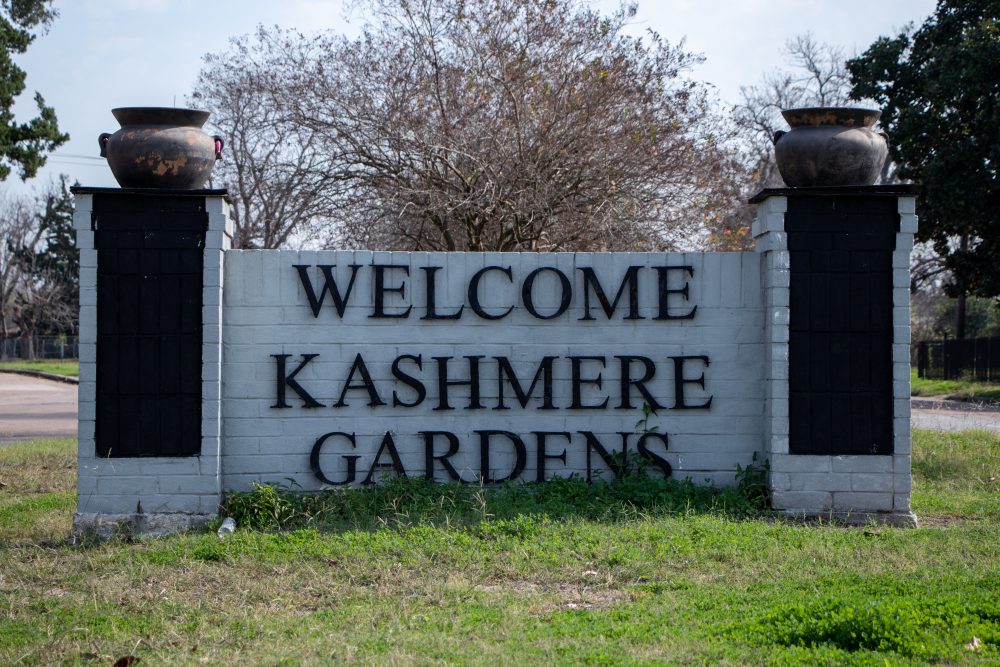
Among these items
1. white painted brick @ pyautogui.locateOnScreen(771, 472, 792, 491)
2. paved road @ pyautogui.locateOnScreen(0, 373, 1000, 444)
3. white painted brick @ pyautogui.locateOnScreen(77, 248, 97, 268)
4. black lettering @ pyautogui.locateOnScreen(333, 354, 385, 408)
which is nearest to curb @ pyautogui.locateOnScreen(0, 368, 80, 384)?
paved road @ pyautogui.locateOnScreen(0, 373, 1000, 444)

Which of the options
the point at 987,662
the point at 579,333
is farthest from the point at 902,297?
the point at 987,662

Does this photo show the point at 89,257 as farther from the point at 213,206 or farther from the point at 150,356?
the point at 213,206

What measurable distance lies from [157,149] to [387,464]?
9.80ft

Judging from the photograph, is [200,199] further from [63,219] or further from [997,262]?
[63,219]

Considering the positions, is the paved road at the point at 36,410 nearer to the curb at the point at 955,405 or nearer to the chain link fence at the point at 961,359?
the curb at the point at 955,405

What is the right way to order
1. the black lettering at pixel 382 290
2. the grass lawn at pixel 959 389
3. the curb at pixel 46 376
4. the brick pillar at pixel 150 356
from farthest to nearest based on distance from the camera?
the curb at pixel 46 376 → the grass lawn at pixel 959 389 → the black lettering at pixel 382 290 → the brick pillar at pixel 150 356

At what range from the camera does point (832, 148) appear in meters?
7.98

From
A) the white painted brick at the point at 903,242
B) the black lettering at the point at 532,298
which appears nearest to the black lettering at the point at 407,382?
the black lettering at the point at 532,298

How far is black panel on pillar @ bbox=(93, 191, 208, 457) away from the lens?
769 centimetres

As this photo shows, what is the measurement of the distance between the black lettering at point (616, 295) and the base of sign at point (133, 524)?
3.37 m

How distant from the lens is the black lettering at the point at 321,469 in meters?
8.17

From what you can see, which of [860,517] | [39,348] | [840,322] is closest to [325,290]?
[840,322]

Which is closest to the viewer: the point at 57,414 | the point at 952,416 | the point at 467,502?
the point at 467,502

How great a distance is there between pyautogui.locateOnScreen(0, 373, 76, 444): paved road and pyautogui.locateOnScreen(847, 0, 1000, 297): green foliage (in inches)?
705
